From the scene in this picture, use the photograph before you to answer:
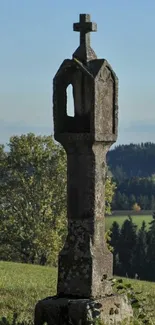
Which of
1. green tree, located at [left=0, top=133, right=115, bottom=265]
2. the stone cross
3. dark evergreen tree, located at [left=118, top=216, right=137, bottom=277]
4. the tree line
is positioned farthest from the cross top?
dark evergreen tree, located at [left=118, top=216, right=137, bottom=277]

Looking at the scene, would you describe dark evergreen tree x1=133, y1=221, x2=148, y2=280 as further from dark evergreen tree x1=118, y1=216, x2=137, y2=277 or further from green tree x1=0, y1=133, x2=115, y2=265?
green tree x1=0, y1=133, x2=115, y2=265

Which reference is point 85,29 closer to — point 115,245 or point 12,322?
point 12,322

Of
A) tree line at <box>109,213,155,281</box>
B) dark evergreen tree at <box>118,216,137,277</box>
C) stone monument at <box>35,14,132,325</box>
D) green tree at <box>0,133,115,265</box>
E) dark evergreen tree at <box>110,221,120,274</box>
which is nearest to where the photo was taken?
stone monument at <box>35,14,132,325</box>

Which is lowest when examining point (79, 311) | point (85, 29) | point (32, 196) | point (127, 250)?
point (79, 311)

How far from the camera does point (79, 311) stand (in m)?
8.82

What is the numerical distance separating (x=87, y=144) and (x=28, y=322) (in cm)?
244

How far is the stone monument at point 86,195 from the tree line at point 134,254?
241ft

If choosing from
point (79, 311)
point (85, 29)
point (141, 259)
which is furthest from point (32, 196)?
point (141, 259)

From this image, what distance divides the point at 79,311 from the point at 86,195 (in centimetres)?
147

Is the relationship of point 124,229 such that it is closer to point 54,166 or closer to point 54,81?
point 54,166

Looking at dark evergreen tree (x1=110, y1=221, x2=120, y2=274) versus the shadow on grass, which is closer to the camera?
the shadow on grass

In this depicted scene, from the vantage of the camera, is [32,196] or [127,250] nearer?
[32,196]

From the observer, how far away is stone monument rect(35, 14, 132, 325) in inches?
357

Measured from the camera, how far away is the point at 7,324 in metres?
8.75
